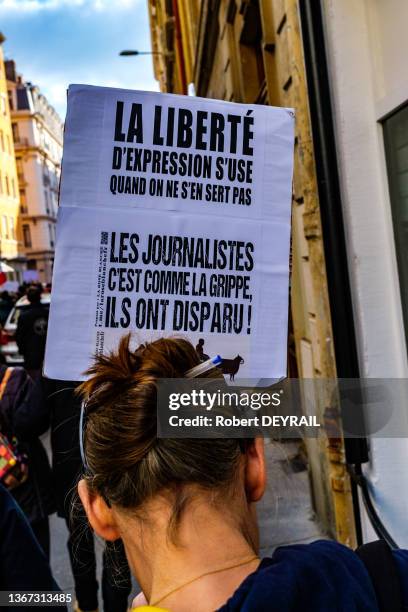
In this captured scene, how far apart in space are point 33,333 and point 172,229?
409cm

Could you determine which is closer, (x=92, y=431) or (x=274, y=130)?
(x=92, y=431)

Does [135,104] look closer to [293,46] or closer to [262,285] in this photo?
[262,285]

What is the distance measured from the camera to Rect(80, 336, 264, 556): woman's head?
1.07 metres

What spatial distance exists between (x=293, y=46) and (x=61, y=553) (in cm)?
420

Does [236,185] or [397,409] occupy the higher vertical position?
[236,185]

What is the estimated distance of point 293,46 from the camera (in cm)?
367

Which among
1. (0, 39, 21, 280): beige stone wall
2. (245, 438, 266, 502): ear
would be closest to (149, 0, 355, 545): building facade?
(245, 438, 266, 502): ear

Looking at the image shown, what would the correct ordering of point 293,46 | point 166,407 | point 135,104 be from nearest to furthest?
point 166,407, point 135,104, point 293,46

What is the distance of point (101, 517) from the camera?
120 cm

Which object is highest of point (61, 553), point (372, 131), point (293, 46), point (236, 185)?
point (293, 46)

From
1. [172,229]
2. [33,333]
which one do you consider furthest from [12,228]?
[172,229]

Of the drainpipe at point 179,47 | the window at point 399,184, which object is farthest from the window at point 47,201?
the window at point 399,184

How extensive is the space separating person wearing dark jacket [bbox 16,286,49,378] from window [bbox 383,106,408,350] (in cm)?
349

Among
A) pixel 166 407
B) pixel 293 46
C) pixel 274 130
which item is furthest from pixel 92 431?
pixel 293 46
